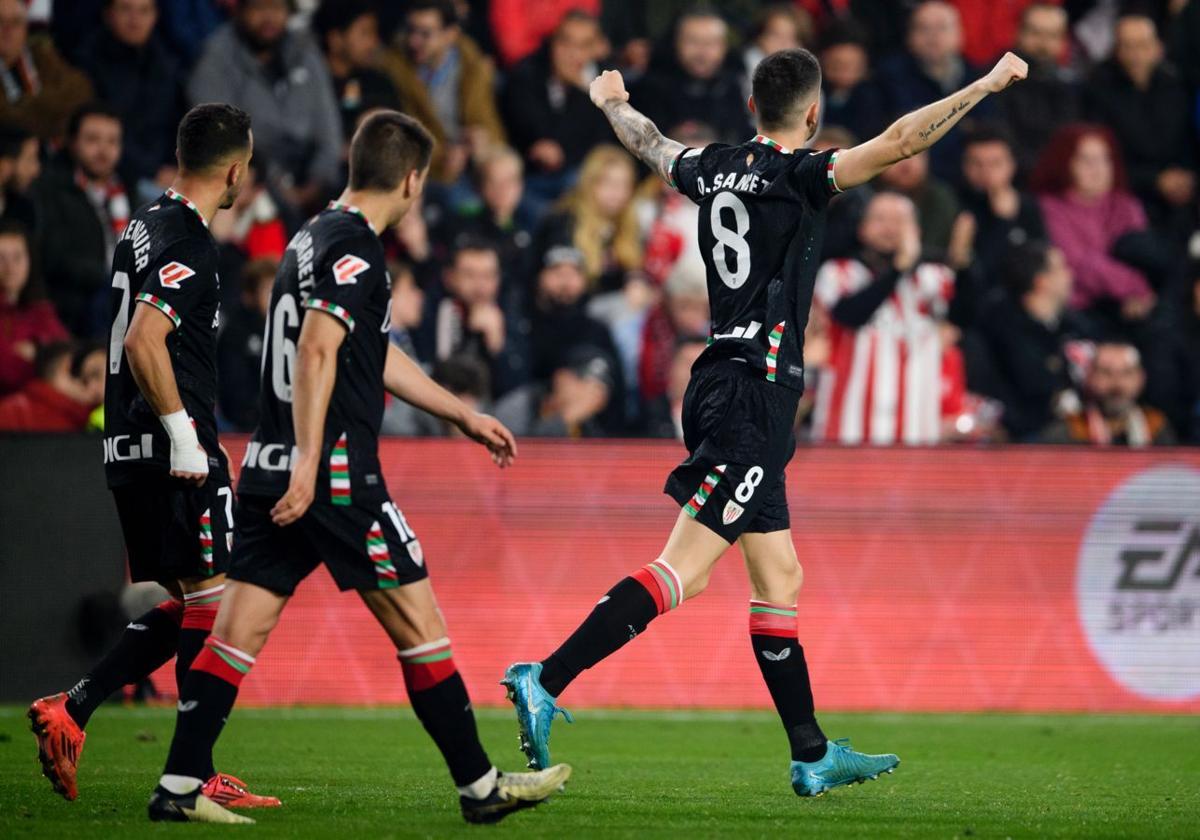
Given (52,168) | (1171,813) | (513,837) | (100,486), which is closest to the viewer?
(513,837)

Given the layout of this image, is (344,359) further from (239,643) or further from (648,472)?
(648,472)

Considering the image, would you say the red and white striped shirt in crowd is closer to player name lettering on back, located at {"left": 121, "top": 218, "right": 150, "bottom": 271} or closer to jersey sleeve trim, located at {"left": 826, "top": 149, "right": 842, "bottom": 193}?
jersey sleeve trim, located at {"left": 826, "top": 149, "right": 842, "bottom": 193}

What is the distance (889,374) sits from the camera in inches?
509

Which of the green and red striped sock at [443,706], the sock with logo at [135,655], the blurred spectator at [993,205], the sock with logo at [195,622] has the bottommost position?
the sock with logo at [135,655]

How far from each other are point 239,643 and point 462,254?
25.2 feet

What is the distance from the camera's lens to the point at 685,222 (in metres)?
14.0

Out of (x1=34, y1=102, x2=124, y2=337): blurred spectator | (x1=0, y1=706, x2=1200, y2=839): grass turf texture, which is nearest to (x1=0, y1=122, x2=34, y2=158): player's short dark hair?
(x1=34, y1=102, x2=124, y2=337): blurred spectator

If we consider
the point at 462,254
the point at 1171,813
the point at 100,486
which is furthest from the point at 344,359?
the point at 462,254

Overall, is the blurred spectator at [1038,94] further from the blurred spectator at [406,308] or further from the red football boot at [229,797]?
the red football boot at [229,797]

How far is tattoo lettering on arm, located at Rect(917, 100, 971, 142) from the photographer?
6094mm

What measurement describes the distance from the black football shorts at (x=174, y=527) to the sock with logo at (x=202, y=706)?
1.05 meters

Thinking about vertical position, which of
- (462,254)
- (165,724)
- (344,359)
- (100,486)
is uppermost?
(344,359)

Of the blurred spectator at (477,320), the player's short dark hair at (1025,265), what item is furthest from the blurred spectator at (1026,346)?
the blurred spectator at (477,320)

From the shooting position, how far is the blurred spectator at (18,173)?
40.5 ft
